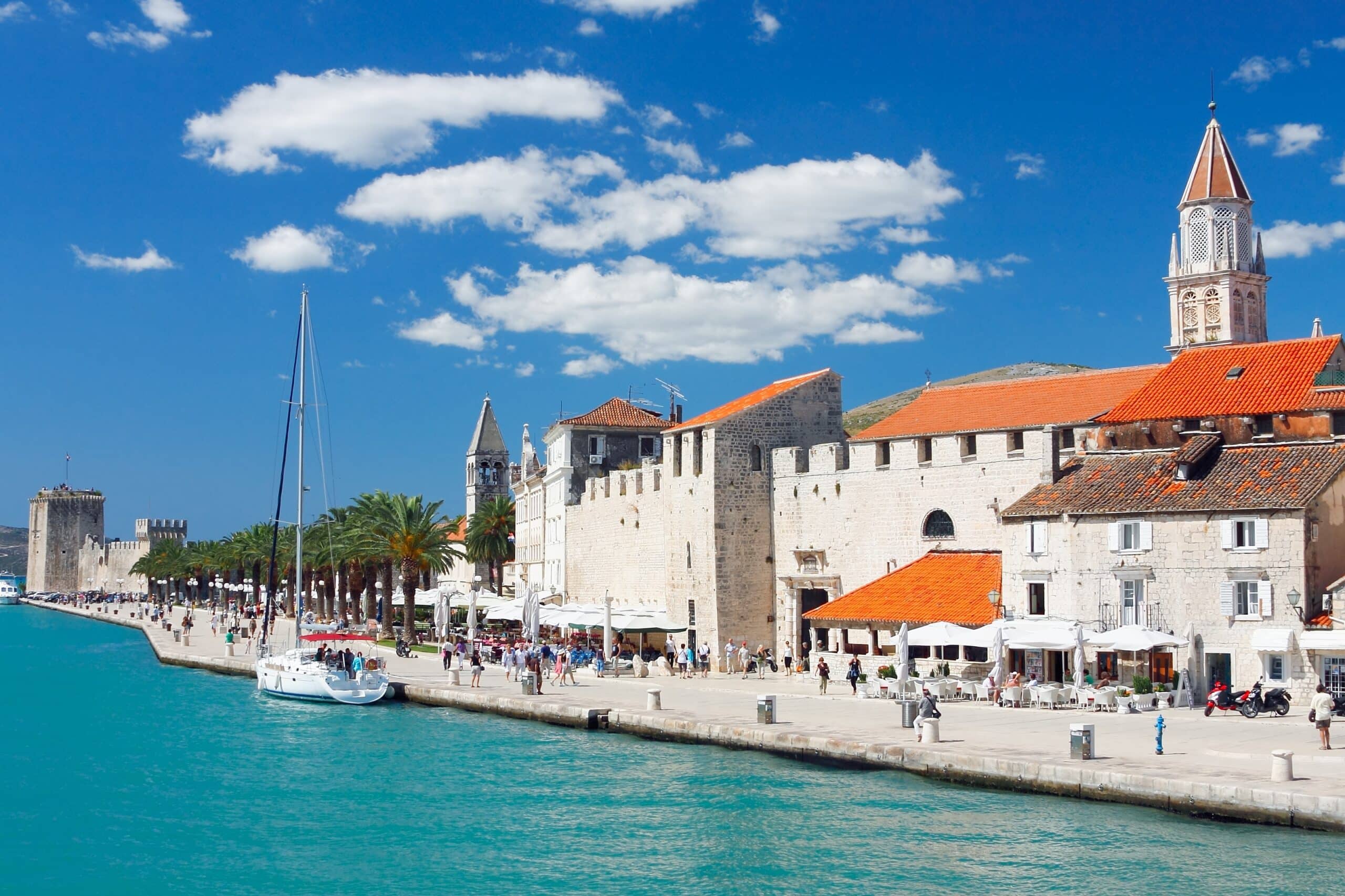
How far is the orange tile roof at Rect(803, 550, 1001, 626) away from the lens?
106 feet

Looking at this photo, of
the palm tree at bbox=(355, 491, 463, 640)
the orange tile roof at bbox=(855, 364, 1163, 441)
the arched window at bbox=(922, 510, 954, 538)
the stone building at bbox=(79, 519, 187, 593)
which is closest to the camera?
the orange tile roof at bbox=(855, 364, 1163, 441)

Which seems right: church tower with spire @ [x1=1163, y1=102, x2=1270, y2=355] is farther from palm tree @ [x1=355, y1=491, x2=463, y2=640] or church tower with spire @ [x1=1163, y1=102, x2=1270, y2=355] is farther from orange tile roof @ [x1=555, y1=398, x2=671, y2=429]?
palm tree @ [x1=355, y1=491, x2=463, y2=640]

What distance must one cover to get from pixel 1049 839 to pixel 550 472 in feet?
133

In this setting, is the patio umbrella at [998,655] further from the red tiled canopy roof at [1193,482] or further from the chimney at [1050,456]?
the chimney at [1050,456]

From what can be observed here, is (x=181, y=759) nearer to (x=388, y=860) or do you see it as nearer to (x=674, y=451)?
(x=388, y=860)

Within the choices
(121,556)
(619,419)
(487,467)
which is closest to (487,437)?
(487,467)

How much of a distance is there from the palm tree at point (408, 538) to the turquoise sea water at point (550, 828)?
1689 centimetres

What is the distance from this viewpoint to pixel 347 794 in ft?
78.1

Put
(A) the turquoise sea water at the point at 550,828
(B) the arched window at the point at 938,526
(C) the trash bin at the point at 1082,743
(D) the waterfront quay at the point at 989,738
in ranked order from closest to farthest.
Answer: (A) the turquoise sea water at the point at 550,828 < (D) the waterfront quay at the point at 989,738 < (C) the trash bin at the point at 1082,743 < (B) the arched window at the point at 938,526

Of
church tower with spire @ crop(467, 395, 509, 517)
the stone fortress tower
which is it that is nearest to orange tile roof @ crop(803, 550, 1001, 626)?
church tower with spire @ crop(467, 395, 509, 517)

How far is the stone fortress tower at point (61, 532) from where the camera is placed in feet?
477

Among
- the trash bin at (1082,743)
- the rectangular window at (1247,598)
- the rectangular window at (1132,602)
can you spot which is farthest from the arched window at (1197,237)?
the trash bin at (1082,743)

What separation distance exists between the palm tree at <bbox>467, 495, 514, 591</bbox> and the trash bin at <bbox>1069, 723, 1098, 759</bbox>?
1927 inches

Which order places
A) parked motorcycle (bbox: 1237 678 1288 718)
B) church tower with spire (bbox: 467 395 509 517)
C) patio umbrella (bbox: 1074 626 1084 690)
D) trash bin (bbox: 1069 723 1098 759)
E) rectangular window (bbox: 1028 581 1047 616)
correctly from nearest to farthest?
trash bin (bbox: 1069 723 1098 759)
parked motorcycle (bbox: 1237 678 1288 718)
patio umbrella (bbox: 1074 626 1084 690)
rectangular window (bbox: 1028 581 1047 616)
church tower with spire (bbox: 467 395 509 517)
